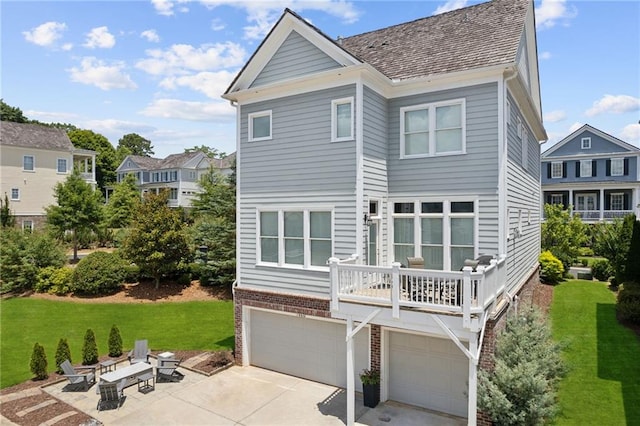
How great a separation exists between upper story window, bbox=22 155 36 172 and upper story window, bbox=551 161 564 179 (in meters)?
49.1

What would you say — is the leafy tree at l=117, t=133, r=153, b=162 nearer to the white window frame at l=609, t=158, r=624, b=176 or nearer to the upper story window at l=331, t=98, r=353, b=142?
the white window frame at l=609, t=158, r=624, b=176

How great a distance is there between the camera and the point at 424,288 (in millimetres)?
8992

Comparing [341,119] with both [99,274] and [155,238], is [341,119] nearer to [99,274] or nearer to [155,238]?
[155,238]

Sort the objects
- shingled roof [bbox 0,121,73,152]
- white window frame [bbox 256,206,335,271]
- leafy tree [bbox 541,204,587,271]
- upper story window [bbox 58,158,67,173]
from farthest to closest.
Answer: upper story window [bbox 58,158,67,173], shingled roof [bbox 0,121,73,152], leafy tree [bbox 541,204,587,271], white window frame [bbox 256,206,335,271]

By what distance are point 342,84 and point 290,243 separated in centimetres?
485

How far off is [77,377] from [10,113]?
6712 cm

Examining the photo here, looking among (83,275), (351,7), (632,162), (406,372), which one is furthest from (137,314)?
(632,162)

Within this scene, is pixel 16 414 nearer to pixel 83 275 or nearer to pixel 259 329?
pixel 259 329

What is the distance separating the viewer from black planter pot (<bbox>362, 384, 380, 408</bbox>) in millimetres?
10258

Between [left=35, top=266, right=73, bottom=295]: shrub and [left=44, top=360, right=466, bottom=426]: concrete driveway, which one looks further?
[left=35, top=266, right=73, bottom=295]: shrub

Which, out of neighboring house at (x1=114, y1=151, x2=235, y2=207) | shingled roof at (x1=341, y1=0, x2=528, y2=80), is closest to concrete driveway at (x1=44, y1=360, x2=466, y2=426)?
shingled roof at (x1=341, y1=0, x2=528, y2=80)

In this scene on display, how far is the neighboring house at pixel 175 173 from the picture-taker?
49031mm

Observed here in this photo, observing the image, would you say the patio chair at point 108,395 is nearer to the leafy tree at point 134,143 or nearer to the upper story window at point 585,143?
the upper story window at point 585,143

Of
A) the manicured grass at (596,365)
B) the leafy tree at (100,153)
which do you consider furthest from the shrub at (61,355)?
the leafy tree at (100,153)
